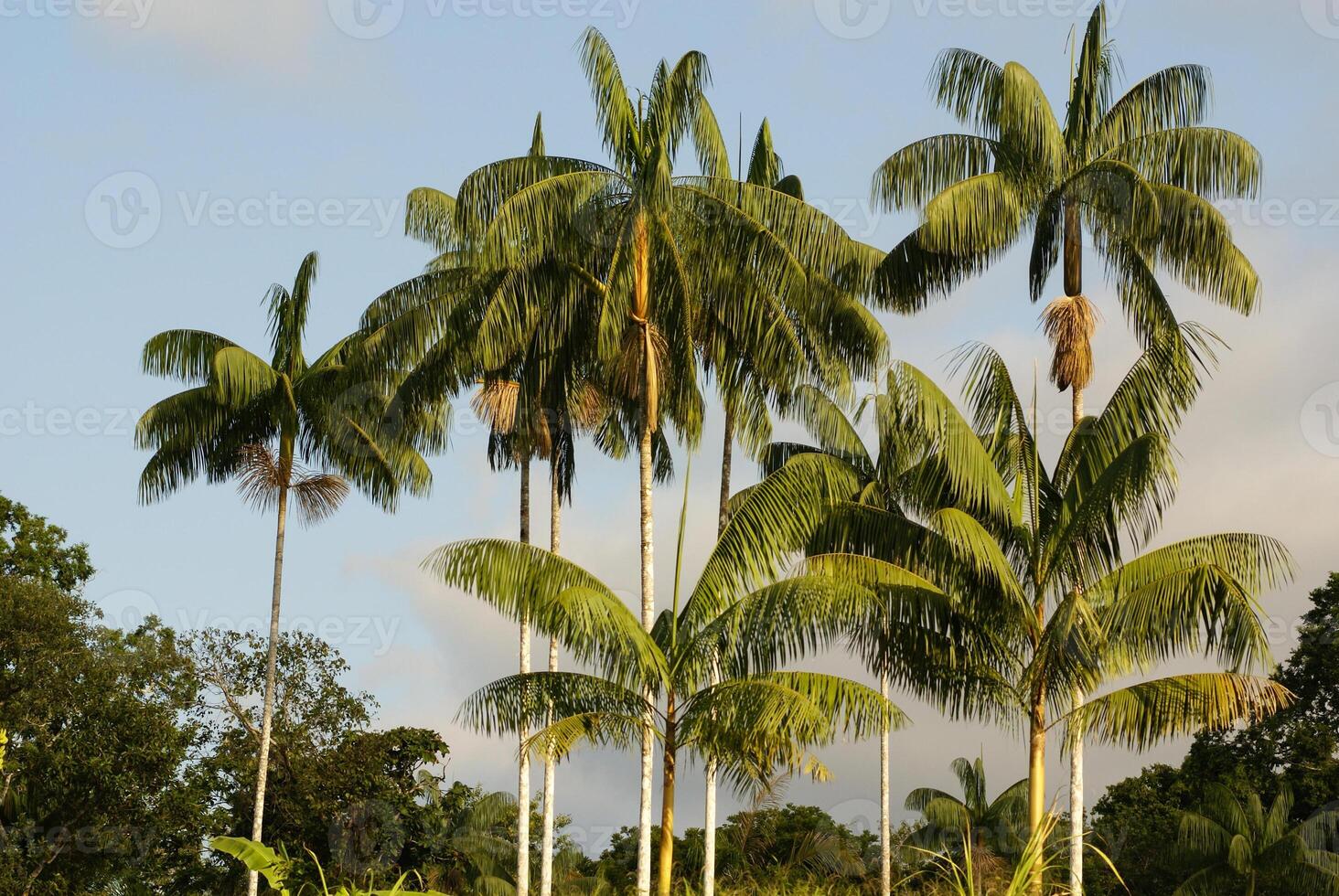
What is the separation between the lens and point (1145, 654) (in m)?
18.1

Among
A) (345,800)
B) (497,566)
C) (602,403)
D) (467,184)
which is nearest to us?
(497,566)

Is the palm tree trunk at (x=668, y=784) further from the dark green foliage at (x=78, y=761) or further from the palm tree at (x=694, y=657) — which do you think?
the dark green foliage at (x=78, y=761)

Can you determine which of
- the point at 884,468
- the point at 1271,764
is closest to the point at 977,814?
the point at 1271,764

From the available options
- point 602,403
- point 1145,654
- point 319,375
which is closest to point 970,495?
point 1145,654

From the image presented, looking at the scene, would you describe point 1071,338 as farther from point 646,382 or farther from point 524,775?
point 524,775

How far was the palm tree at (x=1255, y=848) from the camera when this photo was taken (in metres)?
31.6

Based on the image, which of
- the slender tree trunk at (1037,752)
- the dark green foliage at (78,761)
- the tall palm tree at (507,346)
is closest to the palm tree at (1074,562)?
the slender tree trunk at (1037,752)

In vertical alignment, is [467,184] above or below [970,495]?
above

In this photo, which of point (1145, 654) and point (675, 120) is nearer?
point (1145, 654)

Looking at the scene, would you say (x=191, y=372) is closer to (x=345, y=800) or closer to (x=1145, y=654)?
(x=345, y=800)

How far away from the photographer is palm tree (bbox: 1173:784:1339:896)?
31.6 metres

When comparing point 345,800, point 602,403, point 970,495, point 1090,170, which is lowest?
point 345,800

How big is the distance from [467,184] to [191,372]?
922 cm

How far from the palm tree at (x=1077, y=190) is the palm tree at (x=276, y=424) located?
35.0 feet
